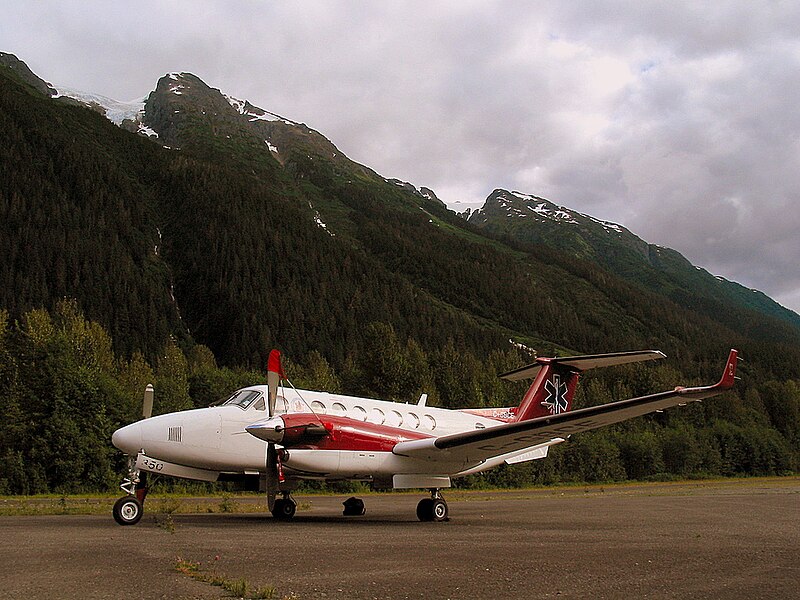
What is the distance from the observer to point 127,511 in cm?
1580

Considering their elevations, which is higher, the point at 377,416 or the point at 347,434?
the point at 377,416

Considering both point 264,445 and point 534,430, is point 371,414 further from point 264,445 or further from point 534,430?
point 534,430

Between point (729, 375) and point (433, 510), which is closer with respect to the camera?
point (729, 375)

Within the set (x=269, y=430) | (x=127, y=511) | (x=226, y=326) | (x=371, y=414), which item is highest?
(x=226, y=326)

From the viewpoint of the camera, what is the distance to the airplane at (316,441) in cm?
1716

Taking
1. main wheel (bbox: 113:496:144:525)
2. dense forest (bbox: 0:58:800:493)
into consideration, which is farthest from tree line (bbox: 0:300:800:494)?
main wheel (bbox: 113:496:144:525)

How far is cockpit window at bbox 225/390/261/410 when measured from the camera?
62.6 feet

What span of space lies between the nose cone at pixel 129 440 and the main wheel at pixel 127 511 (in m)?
1.39

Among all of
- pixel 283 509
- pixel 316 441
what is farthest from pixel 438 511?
pixel 283 509

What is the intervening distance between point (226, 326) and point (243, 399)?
12240 cm

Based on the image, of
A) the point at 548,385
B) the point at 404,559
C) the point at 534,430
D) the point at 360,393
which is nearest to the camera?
the point at 404,559

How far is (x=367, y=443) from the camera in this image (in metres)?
18.8

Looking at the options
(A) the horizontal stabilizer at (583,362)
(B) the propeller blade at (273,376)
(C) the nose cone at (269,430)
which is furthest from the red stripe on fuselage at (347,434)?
(A) the horizontal stabilizer at (583,362)

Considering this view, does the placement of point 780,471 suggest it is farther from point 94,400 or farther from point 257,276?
point 257,276
